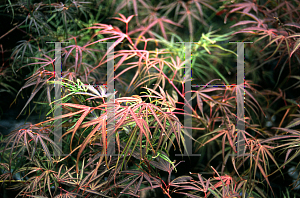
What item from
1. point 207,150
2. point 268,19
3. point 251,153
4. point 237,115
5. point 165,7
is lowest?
point 207,150

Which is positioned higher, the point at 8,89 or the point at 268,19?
the point at 268,19

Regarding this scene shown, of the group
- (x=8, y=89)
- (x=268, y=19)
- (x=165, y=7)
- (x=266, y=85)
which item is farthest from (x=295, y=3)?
(x=8, y=89)

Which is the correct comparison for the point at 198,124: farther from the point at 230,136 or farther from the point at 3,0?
the point at 3,0

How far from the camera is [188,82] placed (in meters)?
1.06

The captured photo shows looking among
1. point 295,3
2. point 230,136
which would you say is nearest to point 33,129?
point 230,136

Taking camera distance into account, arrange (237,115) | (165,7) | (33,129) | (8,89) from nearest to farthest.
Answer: (33,129) → (237,115) → (8,89) → (165,7)

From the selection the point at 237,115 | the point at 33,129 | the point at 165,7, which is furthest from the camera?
the point at 165,7

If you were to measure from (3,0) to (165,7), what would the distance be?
87cm

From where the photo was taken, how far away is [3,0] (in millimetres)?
1222

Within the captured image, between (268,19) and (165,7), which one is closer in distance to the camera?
(268,19)

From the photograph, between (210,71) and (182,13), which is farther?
(210,71)

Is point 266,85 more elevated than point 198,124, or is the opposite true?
point 266,85

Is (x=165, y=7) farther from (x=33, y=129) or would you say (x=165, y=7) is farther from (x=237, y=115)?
(x=33, y=129)

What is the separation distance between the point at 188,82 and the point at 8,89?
95 cm
